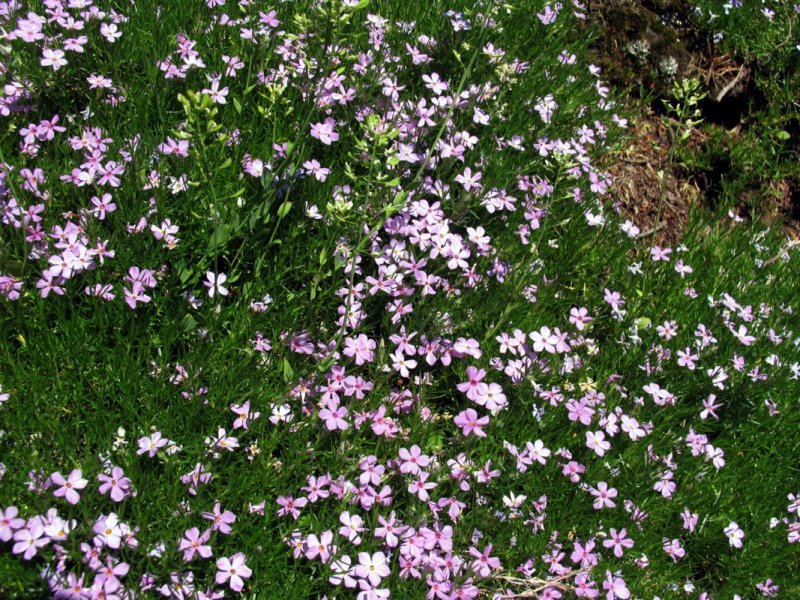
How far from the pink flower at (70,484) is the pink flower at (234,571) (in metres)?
0.58

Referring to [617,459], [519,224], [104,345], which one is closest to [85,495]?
[104,345]

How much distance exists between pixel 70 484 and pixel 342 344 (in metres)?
1.37

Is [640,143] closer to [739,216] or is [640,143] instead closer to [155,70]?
[739,216]

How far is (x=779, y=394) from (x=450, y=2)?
11.1 ft

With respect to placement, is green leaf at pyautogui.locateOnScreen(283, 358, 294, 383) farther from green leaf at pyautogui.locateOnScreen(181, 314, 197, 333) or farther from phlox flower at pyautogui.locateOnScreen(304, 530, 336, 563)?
phlox flower at pyautogui.locateOnScreen(304, 530, 336, 563)

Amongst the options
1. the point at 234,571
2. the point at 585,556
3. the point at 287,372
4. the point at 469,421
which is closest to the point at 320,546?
the point at 234,571

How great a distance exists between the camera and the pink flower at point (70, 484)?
2.54 meters

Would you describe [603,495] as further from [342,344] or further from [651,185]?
[651,185]

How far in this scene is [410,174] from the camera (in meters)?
4.11

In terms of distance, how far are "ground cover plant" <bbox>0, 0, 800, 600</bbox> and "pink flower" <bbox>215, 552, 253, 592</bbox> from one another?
11 mm

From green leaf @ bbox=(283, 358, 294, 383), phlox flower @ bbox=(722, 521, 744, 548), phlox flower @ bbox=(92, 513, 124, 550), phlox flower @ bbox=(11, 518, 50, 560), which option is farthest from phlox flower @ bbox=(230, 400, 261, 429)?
phlox flower @ bbox=(722, 521, 744, 548)

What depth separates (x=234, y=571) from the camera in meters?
2.70

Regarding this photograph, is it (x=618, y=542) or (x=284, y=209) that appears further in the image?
(x=284, y=209)

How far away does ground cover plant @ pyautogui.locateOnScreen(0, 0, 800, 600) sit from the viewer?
2.85 metres
